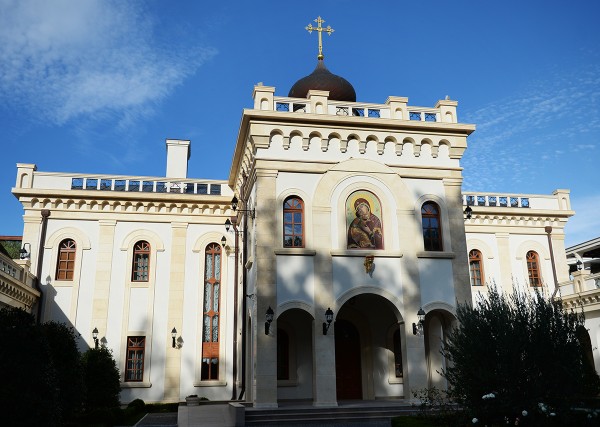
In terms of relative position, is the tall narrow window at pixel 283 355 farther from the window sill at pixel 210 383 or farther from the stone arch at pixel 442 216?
the stone arch at pixel 442 216

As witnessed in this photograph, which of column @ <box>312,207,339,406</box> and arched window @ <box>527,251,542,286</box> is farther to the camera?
arched window @ <box>527,251,542,286</box>

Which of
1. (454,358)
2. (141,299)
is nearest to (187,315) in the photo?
(141,299)

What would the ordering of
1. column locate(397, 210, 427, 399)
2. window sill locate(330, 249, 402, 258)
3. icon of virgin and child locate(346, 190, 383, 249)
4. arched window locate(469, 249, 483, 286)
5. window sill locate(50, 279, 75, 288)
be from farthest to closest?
arched window locate(469, 249, 483, 286) < window sill locate(50, 279, 75, 288) < icon of virgin and child locate(346, 190, 383, 249) < window sill locate(330, 249, 402, 258) < column locate(397, 210, 427, 399)

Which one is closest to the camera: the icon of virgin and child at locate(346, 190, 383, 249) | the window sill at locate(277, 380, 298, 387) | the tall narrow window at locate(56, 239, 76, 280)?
the icon of virgin and child at locate(346, 190, 383, 249)

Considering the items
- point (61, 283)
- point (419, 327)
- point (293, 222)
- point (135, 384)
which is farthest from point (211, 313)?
point (419, 327)

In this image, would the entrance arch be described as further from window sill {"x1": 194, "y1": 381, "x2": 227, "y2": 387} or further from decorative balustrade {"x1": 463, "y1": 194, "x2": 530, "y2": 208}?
decorative balustrade {"x1": 463, "y1": 194, "x2": 530, "y2": 208}

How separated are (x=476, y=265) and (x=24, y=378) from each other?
2367 centimetres

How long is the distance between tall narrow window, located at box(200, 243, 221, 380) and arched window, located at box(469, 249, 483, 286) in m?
13.4

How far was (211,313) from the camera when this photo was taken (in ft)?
85.7

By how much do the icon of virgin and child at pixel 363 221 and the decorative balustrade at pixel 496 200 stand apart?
12.3 m

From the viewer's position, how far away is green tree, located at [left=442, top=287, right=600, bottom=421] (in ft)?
40.8

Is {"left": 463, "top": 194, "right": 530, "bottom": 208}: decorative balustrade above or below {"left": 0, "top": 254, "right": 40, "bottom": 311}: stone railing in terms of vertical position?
above

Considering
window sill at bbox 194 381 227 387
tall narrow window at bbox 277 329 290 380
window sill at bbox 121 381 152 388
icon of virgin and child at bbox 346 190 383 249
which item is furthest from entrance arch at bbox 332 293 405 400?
window sill at bbox 121 381 152 388

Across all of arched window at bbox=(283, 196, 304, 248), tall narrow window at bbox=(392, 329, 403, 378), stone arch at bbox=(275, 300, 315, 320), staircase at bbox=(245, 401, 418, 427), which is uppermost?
arched window at bbox=(283, 196, 304, 248)
